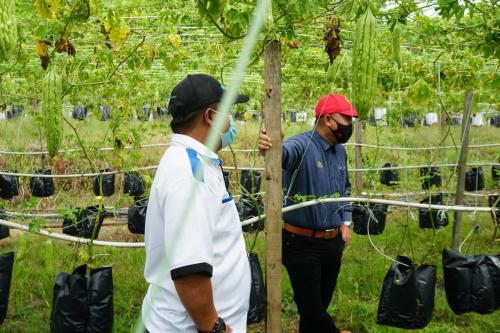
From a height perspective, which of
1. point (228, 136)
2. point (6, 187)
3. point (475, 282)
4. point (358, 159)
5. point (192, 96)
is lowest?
point (475, 282)

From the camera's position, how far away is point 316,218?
3.47 metres

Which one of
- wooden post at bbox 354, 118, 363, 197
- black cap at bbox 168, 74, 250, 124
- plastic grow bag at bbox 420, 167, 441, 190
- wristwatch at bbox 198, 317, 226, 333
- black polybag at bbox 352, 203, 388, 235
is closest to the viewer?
wristwatch at bbox 198, 317, 226, 333

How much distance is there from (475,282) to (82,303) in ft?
8.09

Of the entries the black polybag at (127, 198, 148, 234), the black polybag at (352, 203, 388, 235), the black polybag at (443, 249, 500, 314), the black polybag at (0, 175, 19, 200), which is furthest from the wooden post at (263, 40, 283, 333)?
the black polybag at (0, 175, 19, 200)

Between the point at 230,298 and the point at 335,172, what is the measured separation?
1939 millimetres

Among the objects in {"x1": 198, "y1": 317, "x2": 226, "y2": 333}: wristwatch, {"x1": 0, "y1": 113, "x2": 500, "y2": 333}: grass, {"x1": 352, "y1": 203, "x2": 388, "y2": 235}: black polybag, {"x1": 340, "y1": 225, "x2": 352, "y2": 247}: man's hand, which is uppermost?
{"x1": 198, "y1": 317, "x2": 226, "y2": 333}: wristwatch

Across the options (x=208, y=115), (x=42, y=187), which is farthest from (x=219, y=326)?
(x=42, y=187)

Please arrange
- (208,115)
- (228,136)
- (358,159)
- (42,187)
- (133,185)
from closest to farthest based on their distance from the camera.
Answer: (208,115) → (228,136) → (358,159) → (133,185) → (42,187)

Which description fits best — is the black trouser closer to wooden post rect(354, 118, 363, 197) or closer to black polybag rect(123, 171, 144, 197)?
wooden post rect(354, 118, 363, 197)

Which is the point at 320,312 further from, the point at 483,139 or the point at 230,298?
the point at 483,139

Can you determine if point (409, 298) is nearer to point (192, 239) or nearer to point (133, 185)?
point (192, 239)

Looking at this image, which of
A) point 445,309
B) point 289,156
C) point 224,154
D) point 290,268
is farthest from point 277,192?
point 224,154

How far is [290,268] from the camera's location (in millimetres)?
3562

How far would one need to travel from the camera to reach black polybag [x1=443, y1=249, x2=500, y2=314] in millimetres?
3316
